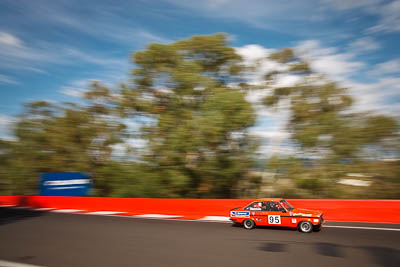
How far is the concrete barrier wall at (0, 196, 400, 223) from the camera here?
35.2ft

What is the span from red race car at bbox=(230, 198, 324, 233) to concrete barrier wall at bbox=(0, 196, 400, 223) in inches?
Answer: 72.9

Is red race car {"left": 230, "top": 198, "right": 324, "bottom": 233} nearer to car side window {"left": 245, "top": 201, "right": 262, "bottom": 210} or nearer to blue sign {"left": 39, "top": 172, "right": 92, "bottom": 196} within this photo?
car side window {"left": 245, "top": 201, "right": 262, "bottom": 210}

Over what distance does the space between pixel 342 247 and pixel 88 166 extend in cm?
2265

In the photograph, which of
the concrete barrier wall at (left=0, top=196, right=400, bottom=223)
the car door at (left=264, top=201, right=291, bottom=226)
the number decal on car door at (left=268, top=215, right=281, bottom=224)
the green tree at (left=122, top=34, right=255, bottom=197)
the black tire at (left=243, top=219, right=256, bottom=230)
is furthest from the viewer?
the green tree at (left=122, top=34, right=255, bottom=197)

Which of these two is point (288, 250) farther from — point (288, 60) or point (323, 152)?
point (288, 60)

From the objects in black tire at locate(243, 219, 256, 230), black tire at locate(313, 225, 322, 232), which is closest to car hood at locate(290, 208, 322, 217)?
black tire at locate(313, 225, 322, 232)

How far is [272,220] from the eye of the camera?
32.4 ft

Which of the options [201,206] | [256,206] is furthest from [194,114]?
[256,206]

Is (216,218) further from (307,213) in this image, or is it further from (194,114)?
(194,114)

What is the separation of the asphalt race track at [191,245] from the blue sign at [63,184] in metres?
8.64

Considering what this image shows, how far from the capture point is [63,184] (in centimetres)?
1980

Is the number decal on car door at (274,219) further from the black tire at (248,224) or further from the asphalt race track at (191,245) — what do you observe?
the black tire at (248,224)

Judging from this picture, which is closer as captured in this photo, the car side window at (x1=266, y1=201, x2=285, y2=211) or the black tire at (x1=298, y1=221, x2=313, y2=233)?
the black tire at (x1=298, y1=221, x2=313, y2=233)

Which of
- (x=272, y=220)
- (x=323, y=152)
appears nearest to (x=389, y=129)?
(x=323, y=152)
